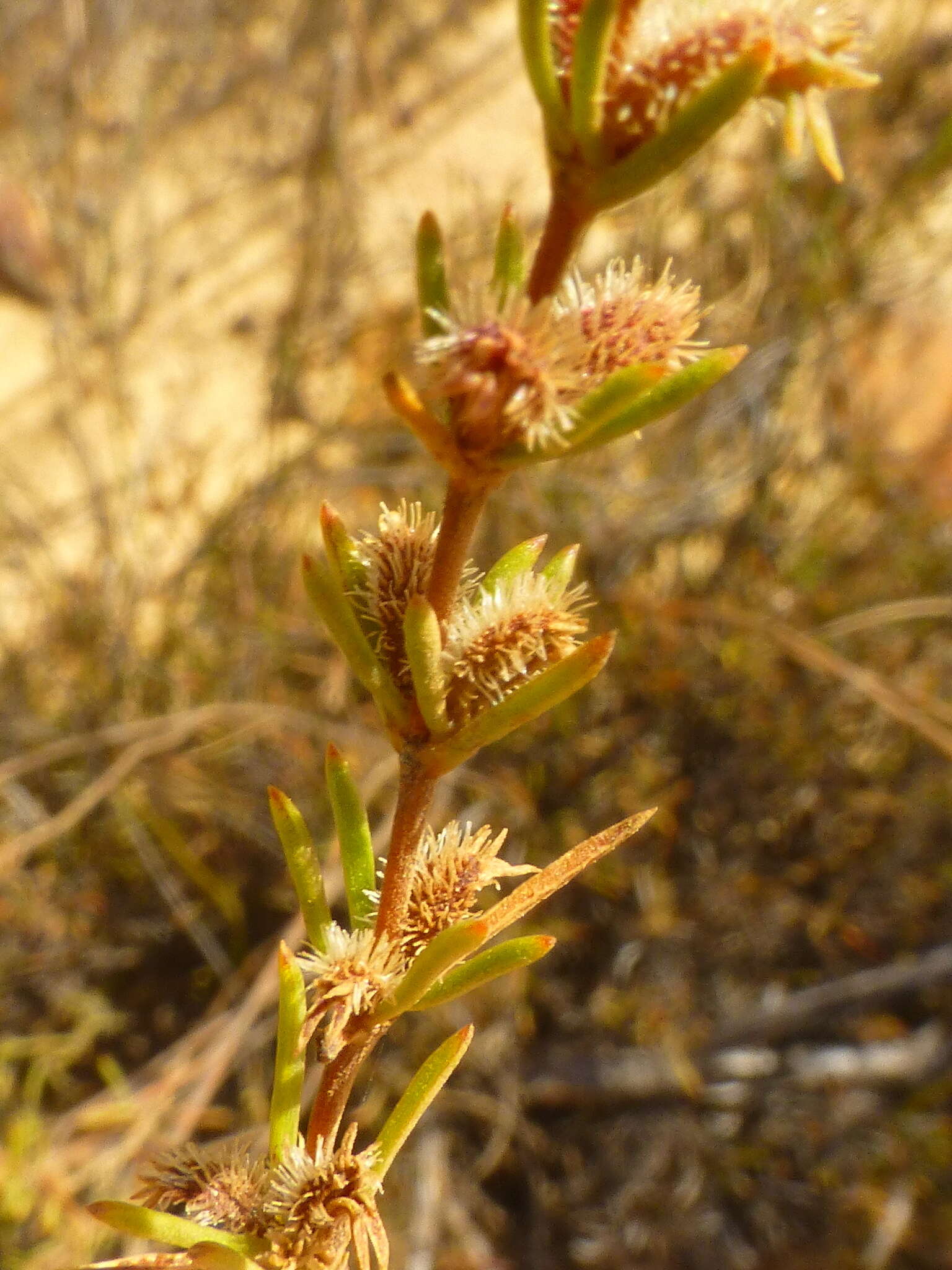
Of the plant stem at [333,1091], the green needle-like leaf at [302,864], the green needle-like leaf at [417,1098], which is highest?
the green needle-like leaf at [302,864]

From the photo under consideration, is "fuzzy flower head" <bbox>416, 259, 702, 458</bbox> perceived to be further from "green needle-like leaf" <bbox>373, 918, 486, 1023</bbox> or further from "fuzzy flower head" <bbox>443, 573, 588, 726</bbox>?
"green needle-like leaf" <bbox>373, 918, 486, 1023</bbox>

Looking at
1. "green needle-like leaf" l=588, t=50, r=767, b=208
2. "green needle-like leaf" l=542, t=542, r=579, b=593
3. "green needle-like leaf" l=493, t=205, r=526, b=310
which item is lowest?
"green needle-like leaf" l=542, t=542, r=579, b=593

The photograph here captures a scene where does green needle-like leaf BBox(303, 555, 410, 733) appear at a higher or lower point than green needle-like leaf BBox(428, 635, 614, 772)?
higher

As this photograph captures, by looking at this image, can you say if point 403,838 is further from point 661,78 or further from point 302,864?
point 661,78

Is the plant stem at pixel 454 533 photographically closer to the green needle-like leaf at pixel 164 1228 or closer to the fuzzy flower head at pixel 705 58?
the fuzzy flower head at pixel 705 58

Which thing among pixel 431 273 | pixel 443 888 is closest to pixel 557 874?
pixel 443 888

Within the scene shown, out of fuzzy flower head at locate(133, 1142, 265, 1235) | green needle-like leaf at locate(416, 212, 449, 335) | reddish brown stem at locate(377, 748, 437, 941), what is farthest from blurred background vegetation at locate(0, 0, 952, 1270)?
green needle-like leaf at locate(416, 212, 449, 335)

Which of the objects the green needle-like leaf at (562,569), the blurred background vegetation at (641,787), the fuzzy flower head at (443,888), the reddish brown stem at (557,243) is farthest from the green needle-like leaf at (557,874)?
the blurred background vegetation at (641,787)
